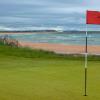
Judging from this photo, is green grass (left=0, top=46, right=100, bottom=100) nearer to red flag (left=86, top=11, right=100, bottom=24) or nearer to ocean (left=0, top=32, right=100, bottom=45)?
red flag (left=86, top=11, right=100, bottom=24)

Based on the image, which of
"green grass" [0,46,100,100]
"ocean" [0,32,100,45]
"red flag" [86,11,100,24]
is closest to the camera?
"red flag" [86,11,100,24]

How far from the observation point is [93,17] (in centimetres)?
1057

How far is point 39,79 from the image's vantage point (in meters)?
14.0

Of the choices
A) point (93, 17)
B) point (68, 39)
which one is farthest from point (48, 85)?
point (68, 39)

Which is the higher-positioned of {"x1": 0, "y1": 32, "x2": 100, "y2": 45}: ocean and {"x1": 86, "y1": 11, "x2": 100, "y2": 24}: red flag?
{"x1": 86, "y1": 11, "x2": 100, "y2": 24}: red flag

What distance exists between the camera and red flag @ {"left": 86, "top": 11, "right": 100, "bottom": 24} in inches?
412

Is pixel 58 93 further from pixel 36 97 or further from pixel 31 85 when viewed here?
pixel 31 85

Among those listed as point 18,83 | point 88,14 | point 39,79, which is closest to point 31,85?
point 18,83

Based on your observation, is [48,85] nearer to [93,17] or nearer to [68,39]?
[93,17]

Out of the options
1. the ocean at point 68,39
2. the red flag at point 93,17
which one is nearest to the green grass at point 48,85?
the red flag at point 93,17

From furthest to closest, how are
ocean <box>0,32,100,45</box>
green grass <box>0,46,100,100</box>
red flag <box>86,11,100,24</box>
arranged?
ocean <box>0,32,100,45</box>
green grass <box>0,46,100,100</box>
red flag <box>86,11,100,24</box>

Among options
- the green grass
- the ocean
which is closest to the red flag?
the green grass

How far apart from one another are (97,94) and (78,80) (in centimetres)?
269

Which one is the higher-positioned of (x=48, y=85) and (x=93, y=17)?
(x=93, y=17)
